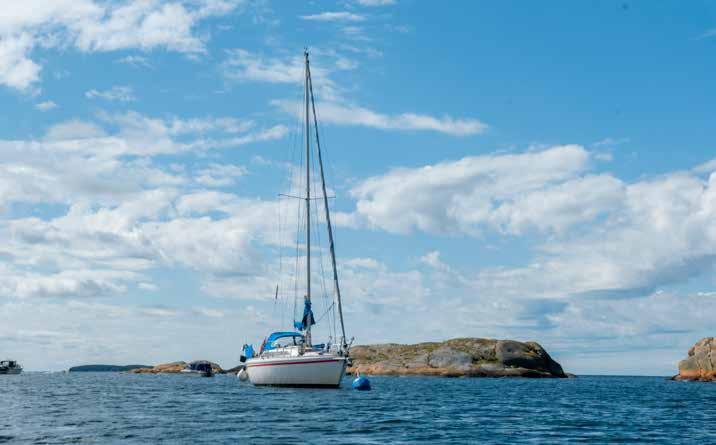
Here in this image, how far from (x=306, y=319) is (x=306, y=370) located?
6918 millimetres

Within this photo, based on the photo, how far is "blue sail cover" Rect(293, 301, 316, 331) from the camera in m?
72.6

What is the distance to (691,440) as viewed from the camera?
126ft

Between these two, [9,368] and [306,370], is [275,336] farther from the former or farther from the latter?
[9,368]

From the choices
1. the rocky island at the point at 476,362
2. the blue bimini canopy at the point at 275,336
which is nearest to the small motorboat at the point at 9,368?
the rocky island at the point at 476,362

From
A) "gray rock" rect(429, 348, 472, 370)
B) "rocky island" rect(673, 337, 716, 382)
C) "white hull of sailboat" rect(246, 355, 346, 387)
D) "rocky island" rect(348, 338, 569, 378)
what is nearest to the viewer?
"white hull of sailboat" rect(246, 355, 346, 387)

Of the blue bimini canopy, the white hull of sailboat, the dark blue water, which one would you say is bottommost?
the dark blue water

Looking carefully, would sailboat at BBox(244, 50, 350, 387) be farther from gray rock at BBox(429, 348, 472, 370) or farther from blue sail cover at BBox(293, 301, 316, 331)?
gray rock at BBox(429, 348, 472, 370)

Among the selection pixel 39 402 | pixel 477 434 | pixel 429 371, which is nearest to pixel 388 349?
pixel 429 371

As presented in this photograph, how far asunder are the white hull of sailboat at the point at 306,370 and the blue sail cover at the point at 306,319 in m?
4.61

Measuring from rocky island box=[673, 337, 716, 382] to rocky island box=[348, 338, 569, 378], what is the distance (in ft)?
102

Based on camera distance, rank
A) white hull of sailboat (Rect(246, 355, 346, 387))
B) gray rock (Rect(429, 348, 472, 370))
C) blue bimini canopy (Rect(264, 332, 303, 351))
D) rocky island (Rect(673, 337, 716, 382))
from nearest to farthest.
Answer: white hull of sailboat (Rect(246, 355, 346, 387)) < blue bimini canopy (Rect(264, 332, 303, 351)) < rocky island (Rect(673, 337, 716, 382)) < gray rock (Rect(429, 348, 472, 370))

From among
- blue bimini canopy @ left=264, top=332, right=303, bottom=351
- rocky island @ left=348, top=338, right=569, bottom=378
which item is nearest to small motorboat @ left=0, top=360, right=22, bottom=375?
rocky island @ left=348, top=338, right=569, bottom=378

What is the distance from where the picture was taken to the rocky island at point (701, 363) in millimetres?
148375

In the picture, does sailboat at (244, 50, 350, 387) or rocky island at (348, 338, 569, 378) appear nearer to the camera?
sailboat at (244, 50, 350, 387)
